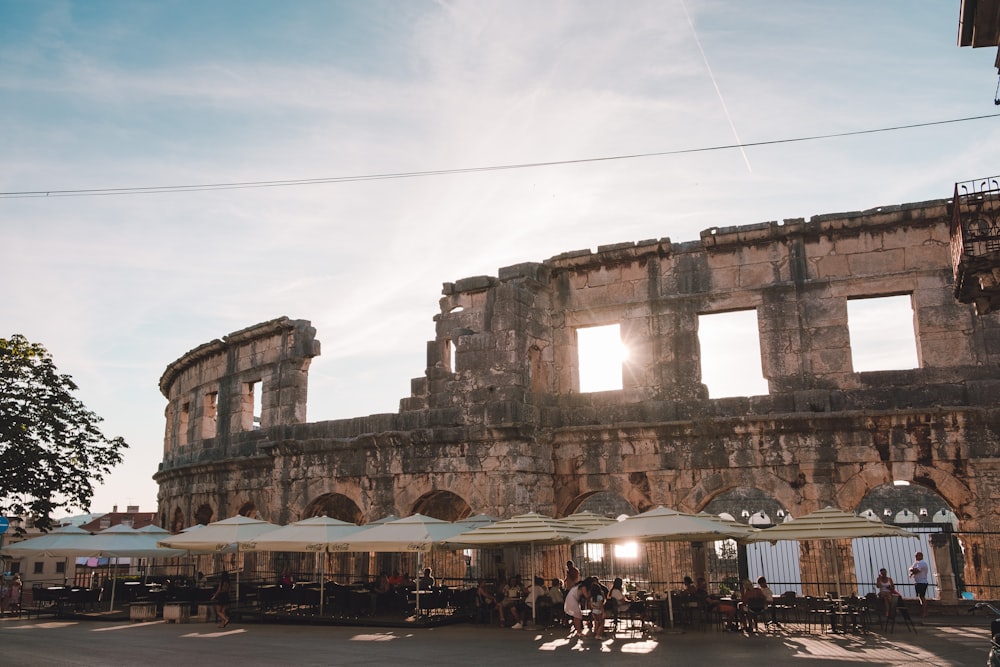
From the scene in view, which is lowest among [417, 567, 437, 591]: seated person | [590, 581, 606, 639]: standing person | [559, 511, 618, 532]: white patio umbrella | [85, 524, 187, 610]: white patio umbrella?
[590, 581, 606, 639]: standing person

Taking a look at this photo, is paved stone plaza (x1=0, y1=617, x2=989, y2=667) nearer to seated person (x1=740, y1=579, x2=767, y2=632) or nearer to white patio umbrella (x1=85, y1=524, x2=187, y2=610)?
seated person (x1=740, y1=579, x2=767, y2=632)

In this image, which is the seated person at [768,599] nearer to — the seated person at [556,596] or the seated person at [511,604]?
the seated person at [556,596]

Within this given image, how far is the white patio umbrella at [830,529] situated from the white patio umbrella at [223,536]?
964cm

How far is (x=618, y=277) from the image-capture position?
19.2 metres

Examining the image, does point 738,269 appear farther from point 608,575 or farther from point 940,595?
point 608,575

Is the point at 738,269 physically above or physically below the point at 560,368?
above

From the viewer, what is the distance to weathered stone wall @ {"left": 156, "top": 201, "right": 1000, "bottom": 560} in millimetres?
16312

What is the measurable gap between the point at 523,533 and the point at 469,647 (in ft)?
8.22

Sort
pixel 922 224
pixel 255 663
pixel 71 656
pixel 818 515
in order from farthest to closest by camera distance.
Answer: pixel 922 224
pixel 818 515
pixel 71 656
pixel 255 663

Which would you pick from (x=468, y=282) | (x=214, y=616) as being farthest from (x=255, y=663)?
(x=468, y=282)

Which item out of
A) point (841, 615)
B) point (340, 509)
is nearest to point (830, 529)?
point (841, 615)

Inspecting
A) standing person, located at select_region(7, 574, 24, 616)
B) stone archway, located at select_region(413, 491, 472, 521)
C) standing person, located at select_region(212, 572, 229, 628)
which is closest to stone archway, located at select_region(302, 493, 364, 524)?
stone archway, located at select_region(413, 491, 472, 521)

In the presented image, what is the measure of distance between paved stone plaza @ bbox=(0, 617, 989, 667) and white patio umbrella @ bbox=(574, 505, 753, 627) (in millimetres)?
1501

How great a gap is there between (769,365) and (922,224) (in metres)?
3.99
